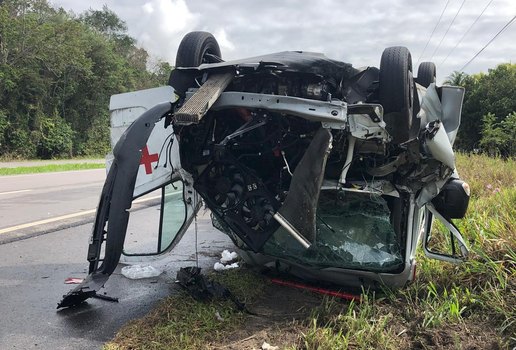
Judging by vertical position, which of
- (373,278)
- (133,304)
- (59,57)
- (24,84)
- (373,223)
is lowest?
(133,304)

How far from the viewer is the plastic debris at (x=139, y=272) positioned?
15.3 ft

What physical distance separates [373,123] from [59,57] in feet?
103

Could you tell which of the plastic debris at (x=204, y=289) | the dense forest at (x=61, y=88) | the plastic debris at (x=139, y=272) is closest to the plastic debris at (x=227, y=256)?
the plastic debris at (x=139, y=272)

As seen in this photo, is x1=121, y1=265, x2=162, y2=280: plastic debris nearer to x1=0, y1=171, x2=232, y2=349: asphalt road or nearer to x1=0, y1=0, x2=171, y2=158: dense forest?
x1=0, y1=171, x2=232, y2=349: asphalt road

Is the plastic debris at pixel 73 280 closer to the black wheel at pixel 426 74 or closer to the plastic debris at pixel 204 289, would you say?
the plastic debris at pixel 204 289

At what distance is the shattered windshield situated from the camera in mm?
3584

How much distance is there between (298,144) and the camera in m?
3.40

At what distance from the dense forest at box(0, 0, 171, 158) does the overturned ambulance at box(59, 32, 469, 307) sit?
90.2ft

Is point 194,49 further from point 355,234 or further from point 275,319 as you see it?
point 275,319

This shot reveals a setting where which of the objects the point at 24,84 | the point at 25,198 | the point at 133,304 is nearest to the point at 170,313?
the point at 133,304

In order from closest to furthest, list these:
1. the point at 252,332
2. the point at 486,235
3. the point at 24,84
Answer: the point at 252,332 < the point at 486,235 < the point at 24,84

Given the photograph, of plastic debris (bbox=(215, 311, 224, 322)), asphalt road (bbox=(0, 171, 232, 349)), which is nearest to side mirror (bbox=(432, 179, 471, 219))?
plastic debris (bbox=(215, 311, 224, 322))

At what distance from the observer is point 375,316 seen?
3.36 meters

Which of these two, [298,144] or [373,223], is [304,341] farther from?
[298,144]
